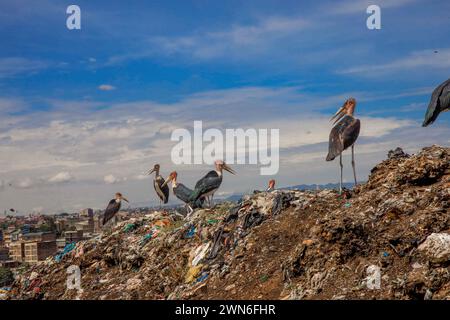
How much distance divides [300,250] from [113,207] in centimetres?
1301

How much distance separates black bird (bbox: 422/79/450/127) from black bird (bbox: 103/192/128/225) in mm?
12103

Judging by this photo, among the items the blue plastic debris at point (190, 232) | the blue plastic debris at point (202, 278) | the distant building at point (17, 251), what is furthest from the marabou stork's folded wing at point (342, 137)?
the distant building at point (17, 251)

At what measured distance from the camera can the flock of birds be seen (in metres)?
12.2

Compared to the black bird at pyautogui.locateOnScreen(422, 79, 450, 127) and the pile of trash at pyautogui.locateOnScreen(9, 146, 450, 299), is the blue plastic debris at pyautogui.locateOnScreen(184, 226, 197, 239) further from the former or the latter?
the black bird at pyautogui.locateOnScreen(422, 79, 450, 127)

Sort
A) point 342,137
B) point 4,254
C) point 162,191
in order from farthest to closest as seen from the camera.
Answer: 1. point 4,254
2. point 162,191
3. point 342,137

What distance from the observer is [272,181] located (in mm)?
18312

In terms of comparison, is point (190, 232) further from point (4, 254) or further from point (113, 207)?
point (4, 254)

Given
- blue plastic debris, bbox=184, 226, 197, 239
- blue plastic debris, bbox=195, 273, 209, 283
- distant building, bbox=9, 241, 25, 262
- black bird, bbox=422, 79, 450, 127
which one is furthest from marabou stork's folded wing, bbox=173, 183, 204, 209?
distant building, bbox=9, 241, 25, 262

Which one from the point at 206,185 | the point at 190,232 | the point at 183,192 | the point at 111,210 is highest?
the point at 206,185

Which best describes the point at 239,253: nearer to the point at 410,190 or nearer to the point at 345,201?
the point at 345,201

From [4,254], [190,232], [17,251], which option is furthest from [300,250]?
[4,254]

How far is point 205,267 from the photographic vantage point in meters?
10.8

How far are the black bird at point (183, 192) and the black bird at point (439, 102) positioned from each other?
20.6 ft

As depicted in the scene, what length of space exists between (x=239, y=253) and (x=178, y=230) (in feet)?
9.25
